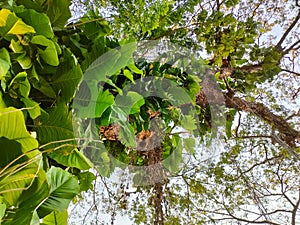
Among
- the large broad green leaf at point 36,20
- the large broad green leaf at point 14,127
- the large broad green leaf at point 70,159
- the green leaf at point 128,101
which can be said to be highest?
the green leaf at point 128,101

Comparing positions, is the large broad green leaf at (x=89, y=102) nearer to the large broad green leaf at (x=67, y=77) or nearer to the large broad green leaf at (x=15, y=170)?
the large broad green leaf at (x=67, y=77)

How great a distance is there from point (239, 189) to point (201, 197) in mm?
210

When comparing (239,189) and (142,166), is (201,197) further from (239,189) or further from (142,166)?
(142,166)

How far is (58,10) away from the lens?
561 millimetres

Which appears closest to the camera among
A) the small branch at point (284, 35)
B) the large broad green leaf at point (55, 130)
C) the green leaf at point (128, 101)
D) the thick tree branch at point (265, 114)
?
the large broad green leaf at point (55, 130)

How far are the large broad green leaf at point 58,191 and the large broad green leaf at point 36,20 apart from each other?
211mm

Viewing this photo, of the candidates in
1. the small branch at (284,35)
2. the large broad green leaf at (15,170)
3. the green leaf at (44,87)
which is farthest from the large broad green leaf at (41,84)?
the small branch at (284,35)

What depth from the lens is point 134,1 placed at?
0.99 metres

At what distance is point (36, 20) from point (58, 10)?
3.8 inches

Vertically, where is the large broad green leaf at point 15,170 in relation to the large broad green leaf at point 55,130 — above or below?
below

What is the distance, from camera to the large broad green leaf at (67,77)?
51 centimetres

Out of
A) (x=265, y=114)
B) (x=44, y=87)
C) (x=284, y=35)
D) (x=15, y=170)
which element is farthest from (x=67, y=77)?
(x=284, y=35)

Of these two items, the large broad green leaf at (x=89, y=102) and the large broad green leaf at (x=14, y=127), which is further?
the large broad green leaf at (x=89, y=102)

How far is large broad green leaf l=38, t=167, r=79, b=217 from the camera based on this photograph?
0.45 metres
